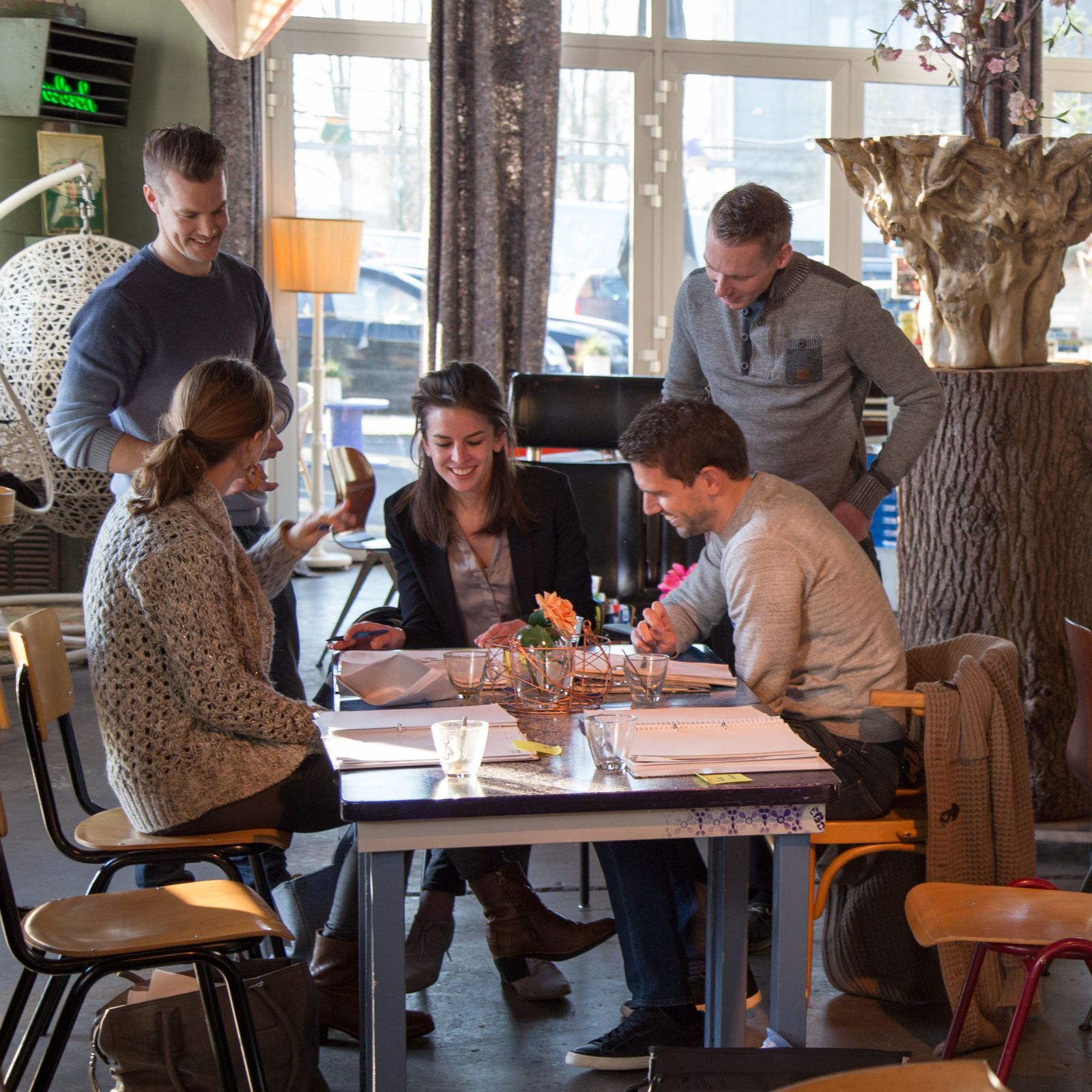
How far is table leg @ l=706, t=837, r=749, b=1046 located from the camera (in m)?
2.13

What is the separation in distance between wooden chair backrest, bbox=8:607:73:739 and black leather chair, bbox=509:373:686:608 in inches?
78.8

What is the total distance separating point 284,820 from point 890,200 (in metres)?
2.26

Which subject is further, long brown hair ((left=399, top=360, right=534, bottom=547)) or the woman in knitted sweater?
long brown hair ((left=399, top=360, right=534, bottom=547))

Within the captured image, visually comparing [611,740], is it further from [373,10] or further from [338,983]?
[373,10]

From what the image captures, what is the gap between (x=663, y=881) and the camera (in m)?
2.26

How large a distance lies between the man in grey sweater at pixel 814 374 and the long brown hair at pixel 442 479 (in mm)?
411

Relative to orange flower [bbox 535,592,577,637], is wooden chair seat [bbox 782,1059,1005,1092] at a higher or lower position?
lower

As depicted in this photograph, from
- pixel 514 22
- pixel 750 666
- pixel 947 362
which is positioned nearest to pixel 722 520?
pixel 750 666

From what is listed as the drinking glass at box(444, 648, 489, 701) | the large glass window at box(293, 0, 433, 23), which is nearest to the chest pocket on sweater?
the drinking glass at box(444, 648, 489, 701)

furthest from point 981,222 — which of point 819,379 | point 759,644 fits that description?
point 759,644

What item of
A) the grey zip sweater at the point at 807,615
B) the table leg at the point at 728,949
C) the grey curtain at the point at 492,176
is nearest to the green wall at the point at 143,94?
the grey curtain at the point at 492,176

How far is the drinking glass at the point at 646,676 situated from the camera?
2137mm

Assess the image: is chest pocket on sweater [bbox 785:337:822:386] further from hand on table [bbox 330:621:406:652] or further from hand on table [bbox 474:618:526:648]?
hand on table [bbox 330:621:406:652]

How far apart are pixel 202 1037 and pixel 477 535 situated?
46.4 inches
